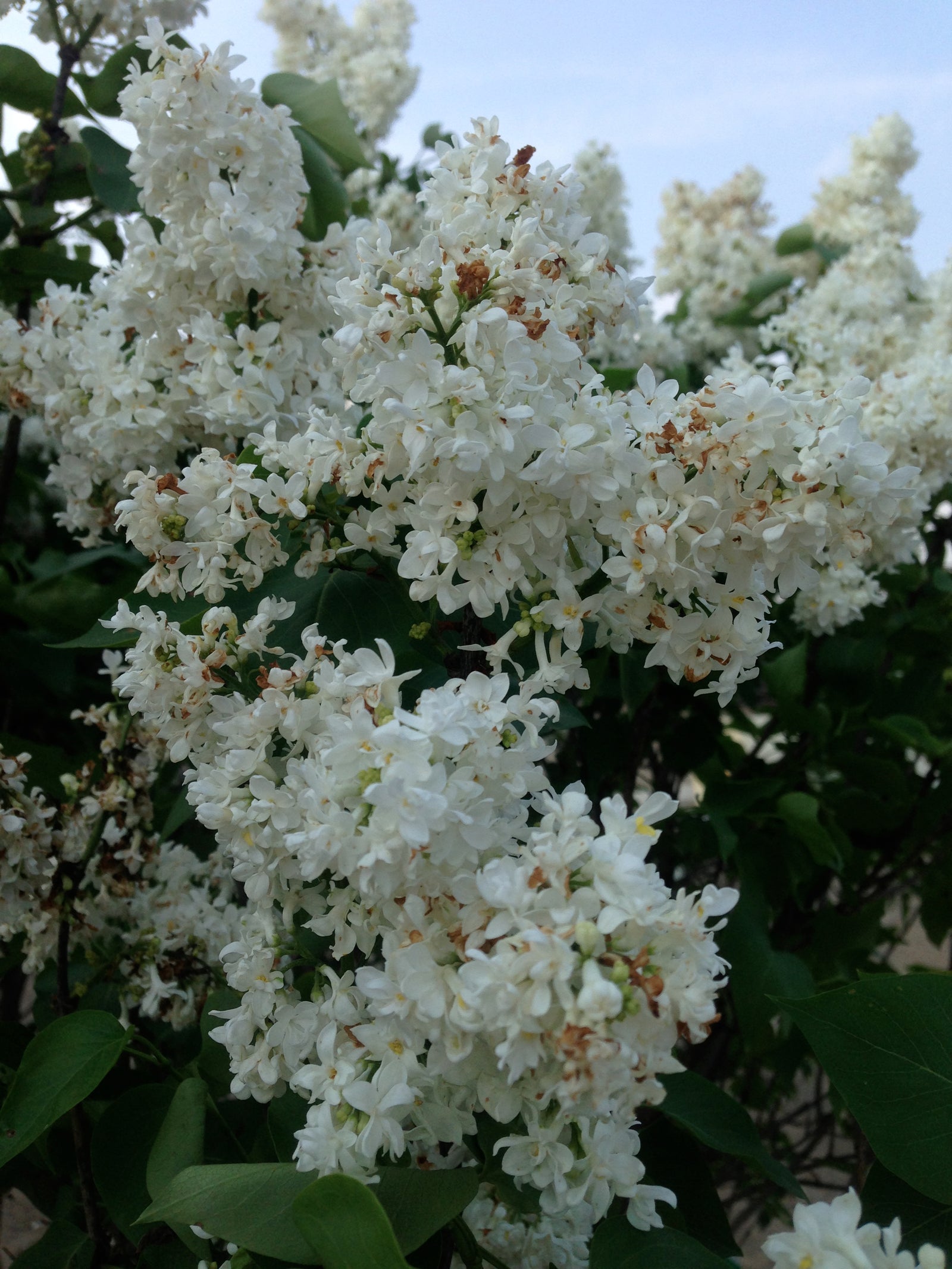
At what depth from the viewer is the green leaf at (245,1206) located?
0.63 m

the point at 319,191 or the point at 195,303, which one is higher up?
the point at 319,191

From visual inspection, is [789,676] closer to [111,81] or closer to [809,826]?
[809,826]

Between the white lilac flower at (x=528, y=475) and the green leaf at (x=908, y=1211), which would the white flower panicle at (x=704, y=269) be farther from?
the green leaf at (x=908, y=1211)

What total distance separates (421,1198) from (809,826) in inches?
32.8

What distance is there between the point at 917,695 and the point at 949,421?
59cm

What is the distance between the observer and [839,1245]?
1.89 feet

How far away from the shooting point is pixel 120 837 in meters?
1.04

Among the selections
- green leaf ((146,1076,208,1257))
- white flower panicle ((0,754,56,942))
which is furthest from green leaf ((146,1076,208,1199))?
white flower panicle ((0,754,56,942))

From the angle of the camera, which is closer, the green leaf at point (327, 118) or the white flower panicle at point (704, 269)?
the green leaf at point (327, 118)

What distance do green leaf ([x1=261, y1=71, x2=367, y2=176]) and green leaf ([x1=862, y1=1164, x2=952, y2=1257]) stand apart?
1.25 meters

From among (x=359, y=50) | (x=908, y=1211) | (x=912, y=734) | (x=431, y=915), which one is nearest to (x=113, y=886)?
(x=431, y=915)

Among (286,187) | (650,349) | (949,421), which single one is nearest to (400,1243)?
(286,187)

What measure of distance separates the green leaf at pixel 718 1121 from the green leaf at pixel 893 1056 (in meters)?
0.14

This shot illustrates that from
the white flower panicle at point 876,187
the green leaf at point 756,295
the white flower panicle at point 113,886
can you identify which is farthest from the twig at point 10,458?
the white flower panicle at point 876,187
